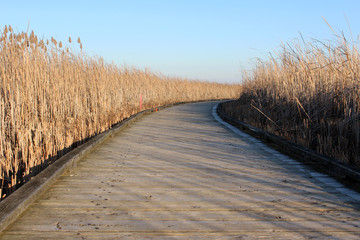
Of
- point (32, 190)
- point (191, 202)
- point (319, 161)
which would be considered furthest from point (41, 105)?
point (319, 161)

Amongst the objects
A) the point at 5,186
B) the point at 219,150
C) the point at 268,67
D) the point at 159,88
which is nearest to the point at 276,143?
the point at 219,150

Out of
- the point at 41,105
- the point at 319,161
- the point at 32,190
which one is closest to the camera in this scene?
the point at 32,190

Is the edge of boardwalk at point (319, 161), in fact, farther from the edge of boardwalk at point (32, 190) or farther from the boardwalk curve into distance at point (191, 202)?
the edge of boardwalk at point (32, 190)

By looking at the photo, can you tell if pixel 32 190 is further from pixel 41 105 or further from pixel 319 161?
pixel 319 161

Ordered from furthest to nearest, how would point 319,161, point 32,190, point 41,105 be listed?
point 41,105
point 319,161
point 32,190

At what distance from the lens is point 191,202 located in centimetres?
301

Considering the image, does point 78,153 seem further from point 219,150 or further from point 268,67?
point 268,67

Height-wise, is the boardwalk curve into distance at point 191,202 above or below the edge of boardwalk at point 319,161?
below

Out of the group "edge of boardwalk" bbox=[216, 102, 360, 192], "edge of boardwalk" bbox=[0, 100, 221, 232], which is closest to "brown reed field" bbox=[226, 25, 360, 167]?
"edge of boardwalk" bbox=[216, 102, 360, 192]

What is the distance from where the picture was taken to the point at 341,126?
16.7ft

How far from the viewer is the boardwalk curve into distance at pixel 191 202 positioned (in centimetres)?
239

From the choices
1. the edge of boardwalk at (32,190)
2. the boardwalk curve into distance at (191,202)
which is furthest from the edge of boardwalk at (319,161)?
the edge of boardwalk at (32,190)

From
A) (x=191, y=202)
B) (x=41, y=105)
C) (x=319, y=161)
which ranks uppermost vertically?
(x=41, y=105)

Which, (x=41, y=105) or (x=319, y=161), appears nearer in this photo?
(x=319, y=161)
